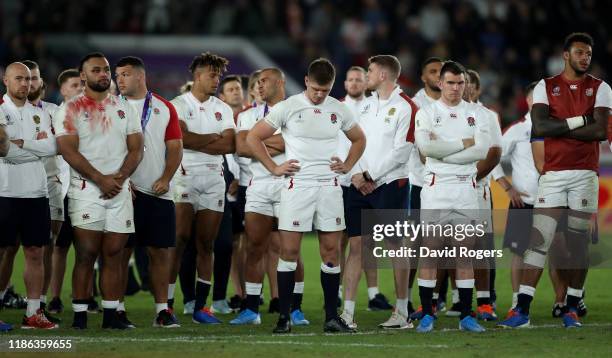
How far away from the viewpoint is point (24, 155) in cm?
1128

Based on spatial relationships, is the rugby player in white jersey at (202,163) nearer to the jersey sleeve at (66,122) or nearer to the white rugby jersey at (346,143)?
the white rugby jersey at (346,143)

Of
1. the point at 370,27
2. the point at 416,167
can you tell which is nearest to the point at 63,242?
the point at 416,167

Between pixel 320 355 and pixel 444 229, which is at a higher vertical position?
pixel 444 229

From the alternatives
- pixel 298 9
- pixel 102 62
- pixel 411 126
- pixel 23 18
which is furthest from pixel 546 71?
pixel 102 62

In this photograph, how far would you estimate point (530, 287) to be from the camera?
37.7 feet

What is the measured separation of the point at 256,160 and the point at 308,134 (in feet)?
4.39

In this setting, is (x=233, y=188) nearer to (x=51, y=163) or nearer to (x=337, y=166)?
(x=51, y=163)

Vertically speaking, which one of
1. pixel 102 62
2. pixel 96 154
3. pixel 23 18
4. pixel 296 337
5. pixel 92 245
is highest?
pixel 23 18

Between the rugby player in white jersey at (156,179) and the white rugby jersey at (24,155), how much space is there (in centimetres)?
83

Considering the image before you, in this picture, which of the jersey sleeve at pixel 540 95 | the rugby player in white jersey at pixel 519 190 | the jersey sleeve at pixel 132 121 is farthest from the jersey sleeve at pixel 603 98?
the jersey sleeve at pixel 132 121

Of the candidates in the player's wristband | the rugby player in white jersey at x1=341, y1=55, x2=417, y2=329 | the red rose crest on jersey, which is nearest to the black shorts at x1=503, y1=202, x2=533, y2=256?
the rugby player in white jersey at x1=341, y1=55, x2=417, y2=329

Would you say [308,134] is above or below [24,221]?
above

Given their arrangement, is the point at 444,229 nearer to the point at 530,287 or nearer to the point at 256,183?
the point at 530,287

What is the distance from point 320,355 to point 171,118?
316 cm
